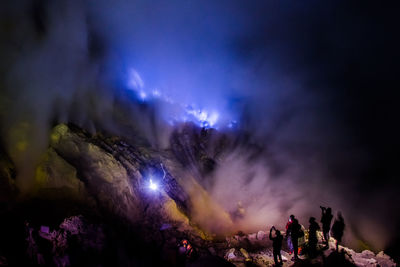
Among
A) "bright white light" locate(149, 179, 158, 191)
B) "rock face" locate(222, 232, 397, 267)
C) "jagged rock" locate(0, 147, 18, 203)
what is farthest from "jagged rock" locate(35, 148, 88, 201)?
"rock face" locate(222, 232, 397, 267)

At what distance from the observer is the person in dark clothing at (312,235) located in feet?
37.2

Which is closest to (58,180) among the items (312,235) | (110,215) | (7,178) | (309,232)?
(7,178)

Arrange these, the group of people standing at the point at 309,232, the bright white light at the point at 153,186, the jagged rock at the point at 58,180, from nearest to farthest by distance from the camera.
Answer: the group of people standing at the point at 309,232 < the jagged rock at the point at 58,180 < the bright white light at the point at 153,186

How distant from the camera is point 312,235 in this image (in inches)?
456

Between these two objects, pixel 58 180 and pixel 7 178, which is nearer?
pixel 7 178

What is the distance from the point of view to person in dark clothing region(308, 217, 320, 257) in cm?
1135

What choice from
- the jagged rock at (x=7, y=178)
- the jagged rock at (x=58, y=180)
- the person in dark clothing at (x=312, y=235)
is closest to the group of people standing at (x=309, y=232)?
the person in dark clothing at (x=312, y=235)

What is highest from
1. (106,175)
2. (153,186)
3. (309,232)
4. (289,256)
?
(153,186)

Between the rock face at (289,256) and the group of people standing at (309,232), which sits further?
the group of people standing at (309,232)

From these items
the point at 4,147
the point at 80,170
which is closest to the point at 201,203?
the point at 80,170

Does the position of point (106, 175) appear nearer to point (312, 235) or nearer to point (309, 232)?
point (309, 232)

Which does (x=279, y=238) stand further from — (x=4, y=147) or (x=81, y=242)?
(x=4, y=147)

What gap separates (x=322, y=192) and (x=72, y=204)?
44798 millimetres

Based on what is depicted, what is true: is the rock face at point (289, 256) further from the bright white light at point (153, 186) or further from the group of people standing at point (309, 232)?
the bright white light at point (153, 186)
